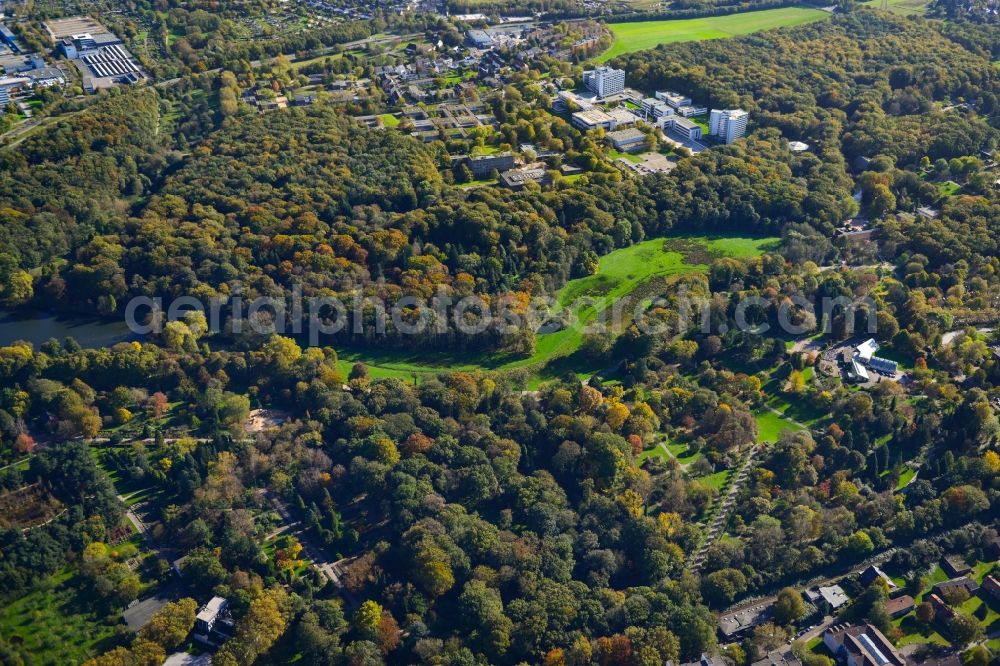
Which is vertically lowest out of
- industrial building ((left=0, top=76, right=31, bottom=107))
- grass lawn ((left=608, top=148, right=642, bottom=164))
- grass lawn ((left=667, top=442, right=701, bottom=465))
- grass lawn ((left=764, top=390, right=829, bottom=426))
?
grass lawn ((left=667, top=442, right=701, bottom=465))

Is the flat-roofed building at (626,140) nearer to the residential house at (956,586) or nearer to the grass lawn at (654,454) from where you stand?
the grass lawn at (654,454)

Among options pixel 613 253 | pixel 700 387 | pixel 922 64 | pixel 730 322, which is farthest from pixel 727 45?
pixel 700 387

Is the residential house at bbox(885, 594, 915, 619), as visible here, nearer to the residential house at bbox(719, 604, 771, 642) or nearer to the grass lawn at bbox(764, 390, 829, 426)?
the residential house at bbox(719, 604, 771, 642)

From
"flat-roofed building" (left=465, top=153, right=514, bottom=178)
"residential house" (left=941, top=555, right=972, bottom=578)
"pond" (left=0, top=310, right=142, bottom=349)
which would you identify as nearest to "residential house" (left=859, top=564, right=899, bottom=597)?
"residential house" (left=941, top=555, right=972, bottom=578)

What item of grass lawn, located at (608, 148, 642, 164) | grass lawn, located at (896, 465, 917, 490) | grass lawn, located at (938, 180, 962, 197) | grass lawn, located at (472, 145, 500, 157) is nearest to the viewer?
grass lawn, located at (896, 465, 917, 490)

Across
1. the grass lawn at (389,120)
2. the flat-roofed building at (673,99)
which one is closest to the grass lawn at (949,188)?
the flat-roofed building at (673,99)

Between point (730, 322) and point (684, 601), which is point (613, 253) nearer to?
point (730, 322)

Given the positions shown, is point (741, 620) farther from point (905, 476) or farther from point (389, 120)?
point (389, 120)
